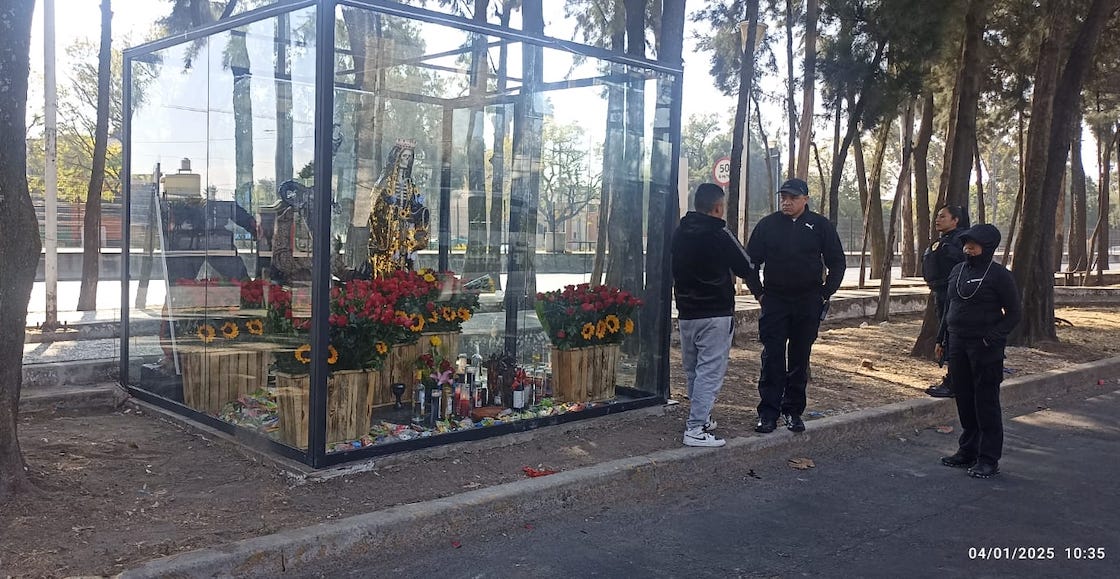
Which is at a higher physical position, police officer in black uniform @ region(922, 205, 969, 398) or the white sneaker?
police officer in black uniform @ region(922, 205, 969, 398)

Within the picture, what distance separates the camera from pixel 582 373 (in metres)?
7.93

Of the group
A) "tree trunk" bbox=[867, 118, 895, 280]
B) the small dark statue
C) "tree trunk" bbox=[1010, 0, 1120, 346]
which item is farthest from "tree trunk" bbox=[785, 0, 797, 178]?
the small dark statue

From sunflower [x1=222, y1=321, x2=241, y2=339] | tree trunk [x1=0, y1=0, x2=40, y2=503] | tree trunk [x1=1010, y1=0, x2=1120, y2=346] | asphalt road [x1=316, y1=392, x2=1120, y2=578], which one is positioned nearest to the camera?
asphalt road [x1=316, y1=392, x2=1120, y2=578]

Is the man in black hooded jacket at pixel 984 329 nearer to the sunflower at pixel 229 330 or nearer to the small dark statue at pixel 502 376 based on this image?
the small dark statue at pixel 502 376

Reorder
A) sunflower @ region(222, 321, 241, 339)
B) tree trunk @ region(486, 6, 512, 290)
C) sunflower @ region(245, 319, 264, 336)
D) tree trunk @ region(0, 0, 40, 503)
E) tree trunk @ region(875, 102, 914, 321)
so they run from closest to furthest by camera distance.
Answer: tree trunk @ region(0, 0, 40, 503), sunflower @ region(245, 319, 264, 336), sunflower @ region(222, 321, 241, 339), tree trunk @ region(486, 6, 512, 290), tree trunk @ region(875, 102, 914, 321)

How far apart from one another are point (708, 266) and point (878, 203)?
20.2 metres

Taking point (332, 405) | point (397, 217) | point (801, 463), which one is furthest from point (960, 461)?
point (397, 217)

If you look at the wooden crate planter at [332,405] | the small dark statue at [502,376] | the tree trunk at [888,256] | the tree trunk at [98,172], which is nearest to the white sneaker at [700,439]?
the small dark statue at [502,376]

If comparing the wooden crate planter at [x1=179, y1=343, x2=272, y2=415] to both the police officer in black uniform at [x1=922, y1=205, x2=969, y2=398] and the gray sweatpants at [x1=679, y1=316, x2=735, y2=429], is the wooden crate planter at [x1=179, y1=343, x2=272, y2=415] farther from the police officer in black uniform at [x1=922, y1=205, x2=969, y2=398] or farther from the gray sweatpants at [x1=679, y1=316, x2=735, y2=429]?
the police officer in black uniform at [x1=922, y1=205, x2=969, y2=398]

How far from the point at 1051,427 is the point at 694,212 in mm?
4308

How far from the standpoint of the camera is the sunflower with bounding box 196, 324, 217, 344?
23.9 ft

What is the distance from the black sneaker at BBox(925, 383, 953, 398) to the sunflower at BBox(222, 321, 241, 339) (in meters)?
6.56

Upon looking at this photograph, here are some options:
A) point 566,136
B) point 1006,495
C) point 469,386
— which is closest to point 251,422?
point 469,386

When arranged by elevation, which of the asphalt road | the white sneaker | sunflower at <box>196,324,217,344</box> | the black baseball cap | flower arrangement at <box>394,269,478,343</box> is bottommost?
the asphalt road
